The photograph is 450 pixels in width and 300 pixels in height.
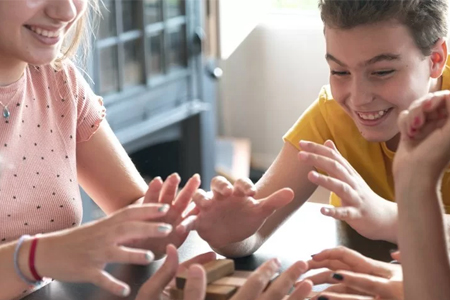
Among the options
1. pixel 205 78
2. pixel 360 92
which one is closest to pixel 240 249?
pixel 360 92

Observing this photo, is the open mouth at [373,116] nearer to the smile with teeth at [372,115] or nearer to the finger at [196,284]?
the smile with teeth at [372,115]

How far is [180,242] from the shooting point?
56.1 inches

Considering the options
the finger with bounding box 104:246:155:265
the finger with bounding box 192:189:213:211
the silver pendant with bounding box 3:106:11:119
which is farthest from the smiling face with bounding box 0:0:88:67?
the finger with bounding box 104:246:155:265

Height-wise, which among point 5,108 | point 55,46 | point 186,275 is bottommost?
point 186,275

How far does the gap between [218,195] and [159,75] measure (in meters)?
1.97

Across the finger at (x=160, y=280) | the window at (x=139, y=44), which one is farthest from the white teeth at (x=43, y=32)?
the window at (x=139, y=44)

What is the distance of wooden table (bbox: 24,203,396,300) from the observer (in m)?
→ 1.28

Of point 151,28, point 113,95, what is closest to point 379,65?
point 113,95

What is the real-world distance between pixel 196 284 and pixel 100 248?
0.15 metres

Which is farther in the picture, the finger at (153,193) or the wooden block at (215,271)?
the finger at (153,193)

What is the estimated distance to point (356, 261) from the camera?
1.26 m

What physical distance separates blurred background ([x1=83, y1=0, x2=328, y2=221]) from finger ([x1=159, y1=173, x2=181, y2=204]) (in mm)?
1379

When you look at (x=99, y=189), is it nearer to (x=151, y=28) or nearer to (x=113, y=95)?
(x=113, y=95)

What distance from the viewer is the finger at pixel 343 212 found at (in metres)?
1.21
